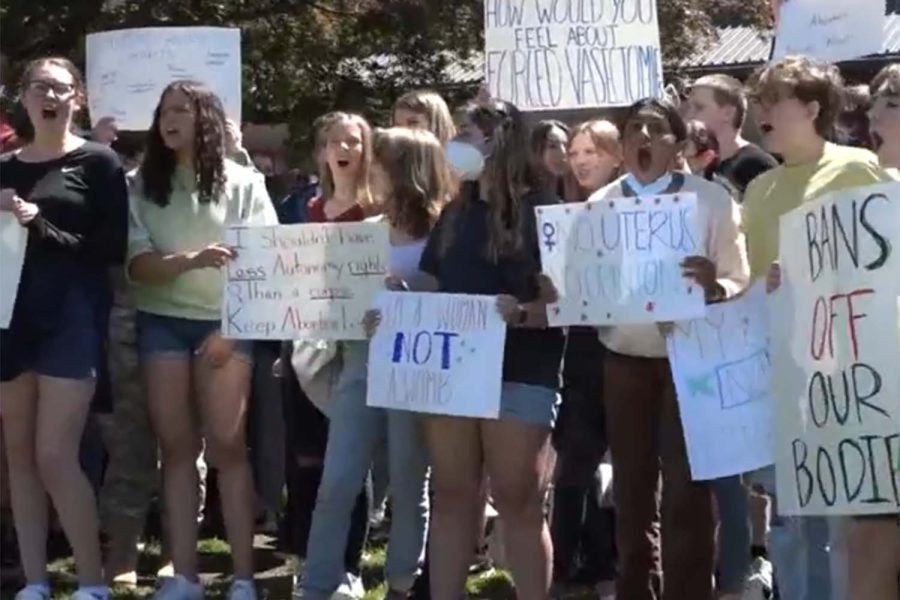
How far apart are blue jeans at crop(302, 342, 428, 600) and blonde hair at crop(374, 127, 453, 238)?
0.47m

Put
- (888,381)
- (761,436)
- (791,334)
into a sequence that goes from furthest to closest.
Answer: (761,436), (791,334), (888,381)

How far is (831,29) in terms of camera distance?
6.42m

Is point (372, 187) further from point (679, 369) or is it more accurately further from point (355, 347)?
point (679, 369)

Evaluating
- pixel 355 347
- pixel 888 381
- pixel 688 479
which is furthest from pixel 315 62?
pixel 888 381

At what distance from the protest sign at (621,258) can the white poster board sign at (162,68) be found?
6.01ft

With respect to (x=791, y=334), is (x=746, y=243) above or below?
above

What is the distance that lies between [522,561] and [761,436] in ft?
2.73

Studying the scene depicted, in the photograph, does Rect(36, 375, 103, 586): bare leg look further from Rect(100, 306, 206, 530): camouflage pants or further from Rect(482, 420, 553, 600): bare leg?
Rect(482, 420, 553, 600): bare leg

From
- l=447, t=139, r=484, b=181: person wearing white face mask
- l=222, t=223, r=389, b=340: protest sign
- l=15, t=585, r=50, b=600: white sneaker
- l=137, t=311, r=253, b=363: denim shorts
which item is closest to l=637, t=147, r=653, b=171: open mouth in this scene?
l=447, t=139, r=484, b=181: person wearing white face mask

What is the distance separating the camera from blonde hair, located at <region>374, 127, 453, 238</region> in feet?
17.8

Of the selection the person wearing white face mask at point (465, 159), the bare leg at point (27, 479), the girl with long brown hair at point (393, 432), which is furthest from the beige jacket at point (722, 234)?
the bare leg at point (27, 479)

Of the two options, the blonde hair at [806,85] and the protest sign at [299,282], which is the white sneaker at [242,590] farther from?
the blonde hair at [806,85]

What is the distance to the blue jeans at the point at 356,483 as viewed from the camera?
18.3 feet

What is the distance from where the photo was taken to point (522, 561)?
5.28 meters
